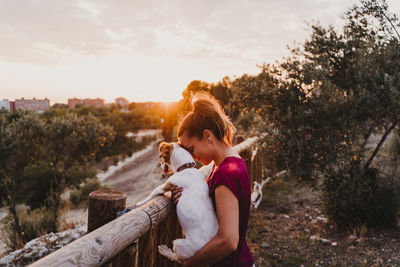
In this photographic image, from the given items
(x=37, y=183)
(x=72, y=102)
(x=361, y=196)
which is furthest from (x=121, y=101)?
(x=361, y=196)

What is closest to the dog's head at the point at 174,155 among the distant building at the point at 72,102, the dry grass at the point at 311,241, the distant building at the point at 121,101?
the dry grass at the point at 311,241

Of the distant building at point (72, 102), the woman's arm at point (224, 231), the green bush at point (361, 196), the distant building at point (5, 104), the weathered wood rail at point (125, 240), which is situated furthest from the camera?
the distant building at point (72, 102)

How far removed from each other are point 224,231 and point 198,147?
55 cm

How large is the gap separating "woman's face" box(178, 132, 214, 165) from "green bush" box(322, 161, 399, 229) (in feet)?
11.1

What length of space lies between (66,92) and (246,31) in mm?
19300

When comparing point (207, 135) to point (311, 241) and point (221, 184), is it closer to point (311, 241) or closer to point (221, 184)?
point (221, 184)

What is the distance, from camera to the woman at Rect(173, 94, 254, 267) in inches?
50.8

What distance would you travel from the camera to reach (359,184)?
4.37m

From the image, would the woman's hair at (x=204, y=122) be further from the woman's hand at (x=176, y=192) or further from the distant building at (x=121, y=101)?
the distant building at (x=121, y=101)

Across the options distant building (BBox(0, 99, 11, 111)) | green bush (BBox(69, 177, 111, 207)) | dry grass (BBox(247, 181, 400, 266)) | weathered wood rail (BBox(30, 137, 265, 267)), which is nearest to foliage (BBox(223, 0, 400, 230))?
dry grass (BBox(247, 181, 400, 266))

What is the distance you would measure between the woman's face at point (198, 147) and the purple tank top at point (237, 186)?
15 cm

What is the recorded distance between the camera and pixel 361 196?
4.38m

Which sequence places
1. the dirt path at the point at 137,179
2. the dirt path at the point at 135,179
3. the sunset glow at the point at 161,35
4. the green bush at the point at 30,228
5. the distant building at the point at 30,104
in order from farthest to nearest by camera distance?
the dirt path at the point at 137,179, the dirt path at the point at 135,179, the distant building at the point at 30,104, the green bush at the point at 30,228, the sunset glow at the point at 161,35

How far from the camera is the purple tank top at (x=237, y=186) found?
1.37 m
